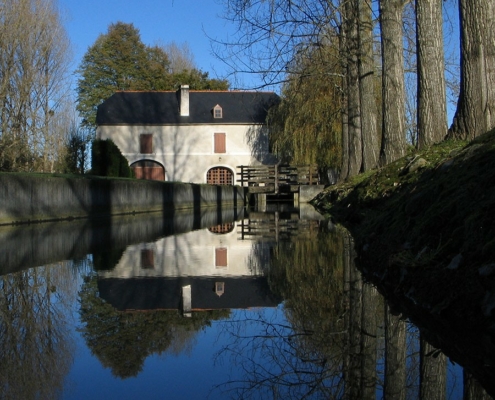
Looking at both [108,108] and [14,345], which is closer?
[14,345]

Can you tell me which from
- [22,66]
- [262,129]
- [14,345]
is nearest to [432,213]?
[14,345]

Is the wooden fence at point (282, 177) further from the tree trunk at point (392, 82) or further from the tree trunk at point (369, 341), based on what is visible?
the tree trunk at point (369, 341)

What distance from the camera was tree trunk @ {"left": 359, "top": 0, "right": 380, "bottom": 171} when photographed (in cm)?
1881

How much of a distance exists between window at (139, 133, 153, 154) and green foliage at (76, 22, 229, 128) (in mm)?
10179

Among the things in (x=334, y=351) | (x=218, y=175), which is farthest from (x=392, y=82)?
(x=218, y=175)

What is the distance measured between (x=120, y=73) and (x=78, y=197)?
2011 inches

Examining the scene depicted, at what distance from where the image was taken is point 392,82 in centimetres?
1636

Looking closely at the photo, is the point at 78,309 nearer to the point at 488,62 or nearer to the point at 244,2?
the point at 488,62

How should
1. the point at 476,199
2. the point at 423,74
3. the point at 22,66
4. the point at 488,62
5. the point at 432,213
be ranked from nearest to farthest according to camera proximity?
1. the point at 476,199
2. the point at 432,213
3. the point at 488,62
4. the point at 423,74
5. the point at 22,66

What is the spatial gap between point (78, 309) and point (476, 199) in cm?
283

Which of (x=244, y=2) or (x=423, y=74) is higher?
(x=244, y=2)

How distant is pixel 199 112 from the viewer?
5653 centimetres

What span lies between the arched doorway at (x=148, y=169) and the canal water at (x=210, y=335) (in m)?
47.1

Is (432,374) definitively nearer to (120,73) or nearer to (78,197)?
(78,197)
